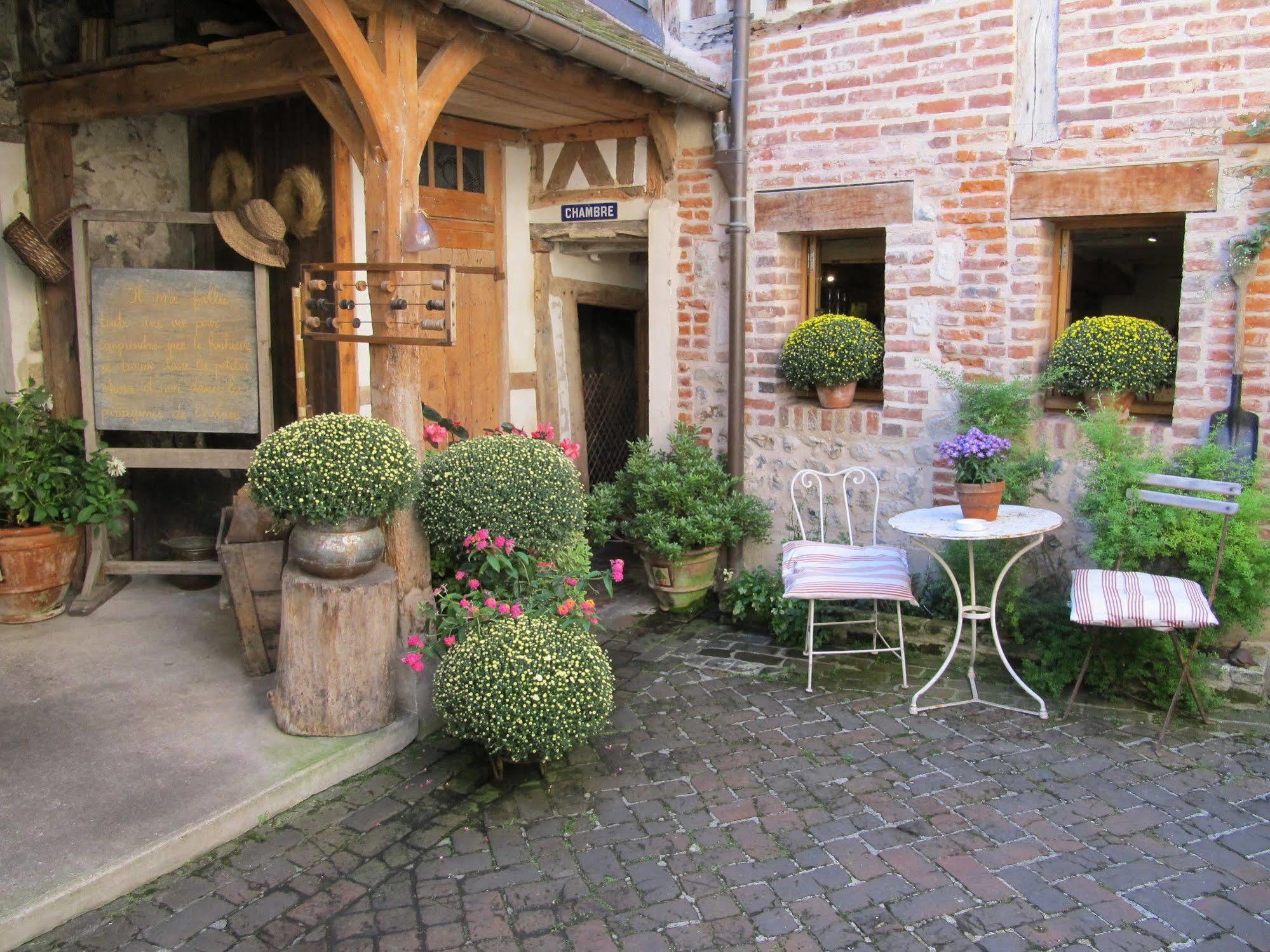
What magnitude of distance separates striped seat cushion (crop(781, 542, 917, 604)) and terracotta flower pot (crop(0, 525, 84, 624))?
12.6 feet

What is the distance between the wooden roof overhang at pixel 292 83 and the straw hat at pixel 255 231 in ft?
1.88

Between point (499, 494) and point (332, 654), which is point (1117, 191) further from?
point (332, 654)

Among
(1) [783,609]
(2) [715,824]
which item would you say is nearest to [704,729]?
(2) [715,824]

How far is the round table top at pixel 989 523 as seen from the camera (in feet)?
14.6

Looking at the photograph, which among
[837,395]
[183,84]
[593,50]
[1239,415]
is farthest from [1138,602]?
[183,84]

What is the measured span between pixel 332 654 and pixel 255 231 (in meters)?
2.55

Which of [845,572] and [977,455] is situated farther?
[845,572]

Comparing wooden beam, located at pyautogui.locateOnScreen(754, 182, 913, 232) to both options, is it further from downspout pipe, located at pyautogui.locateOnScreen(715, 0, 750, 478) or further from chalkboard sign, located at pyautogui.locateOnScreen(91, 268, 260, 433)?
chalkboard sign, located at pyautogui.locateOnScreen(91, 268, 260, 433)

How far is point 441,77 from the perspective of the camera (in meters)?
4.46

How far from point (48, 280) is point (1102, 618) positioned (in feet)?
18.6

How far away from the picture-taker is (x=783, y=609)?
5.59 metres

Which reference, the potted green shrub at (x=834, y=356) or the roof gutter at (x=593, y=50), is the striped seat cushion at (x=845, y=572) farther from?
the roof gutter at (x=593, y=50)

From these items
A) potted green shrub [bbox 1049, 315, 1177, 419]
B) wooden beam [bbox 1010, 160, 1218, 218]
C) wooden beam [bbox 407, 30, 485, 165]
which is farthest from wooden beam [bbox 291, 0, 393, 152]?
potted green shrub [bbox 1049, 315, 1177, 419]

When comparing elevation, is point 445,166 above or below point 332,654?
above
